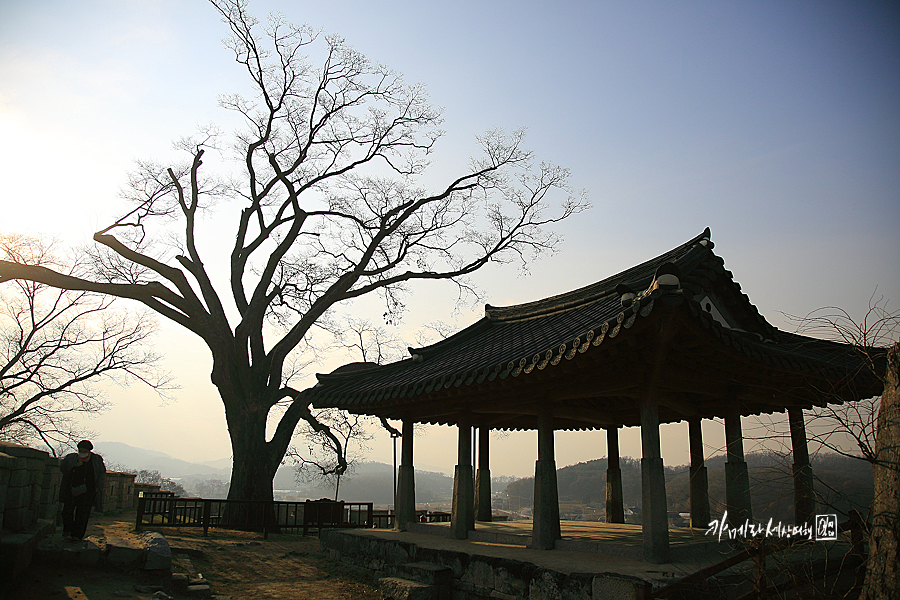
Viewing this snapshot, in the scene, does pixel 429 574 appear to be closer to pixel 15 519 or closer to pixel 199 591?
pixel 199 591

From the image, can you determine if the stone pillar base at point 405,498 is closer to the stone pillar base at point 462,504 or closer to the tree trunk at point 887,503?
the stone pillar base at point 462,504

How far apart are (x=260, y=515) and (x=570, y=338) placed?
11353 mm

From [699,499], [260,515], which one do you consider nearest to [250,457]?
[260,515]

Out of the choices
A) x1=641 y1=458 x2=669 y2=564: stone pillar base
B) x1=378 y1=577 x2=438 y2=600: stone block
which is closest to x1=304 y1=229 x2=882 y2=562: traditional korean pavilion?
x1=641 y1=458 x2=669 y2=564: stone pillar base

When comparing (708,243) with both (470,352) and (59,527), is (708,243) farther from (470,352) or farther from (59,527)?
(59,527)

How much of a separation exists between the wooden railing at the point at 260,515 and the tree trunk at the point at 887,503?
1244 cm

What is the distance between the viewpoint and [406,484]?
1017cm

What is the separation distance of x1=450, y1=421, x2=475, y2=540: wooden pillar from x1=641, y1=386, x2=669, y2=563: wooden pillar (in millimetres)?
3147

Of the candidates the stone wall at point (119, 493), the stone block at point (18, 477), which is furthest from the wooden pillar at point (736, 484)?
the stone wall at point (119, 493)

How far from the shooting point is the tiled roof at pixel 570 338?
19.0 feet

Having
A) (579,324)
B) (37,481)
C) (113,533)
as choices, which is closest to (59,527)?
(113,533)

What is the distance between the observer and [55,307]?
2005 cm

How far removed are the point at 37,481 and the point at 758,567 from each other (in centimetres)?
936

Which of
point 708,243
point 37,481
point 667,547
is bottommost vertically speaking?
point 667,547
